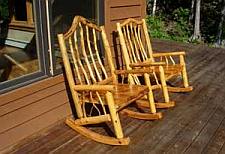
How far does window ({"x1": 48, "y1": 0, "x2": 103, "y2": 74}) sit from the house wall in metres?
0.20

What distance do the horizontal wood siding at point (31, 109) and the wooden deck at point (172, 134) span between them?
8 centimetres

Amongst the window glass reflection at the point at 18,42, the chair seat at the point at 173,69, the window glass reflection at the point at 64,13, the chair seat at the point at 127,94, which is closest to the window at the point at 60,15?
the window glass reflection at the point at 64,13

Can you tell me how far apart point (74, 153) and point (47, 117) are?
55 centimetres

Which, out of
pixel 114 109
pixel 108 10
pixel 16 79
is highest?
Answer: pixel 108 10

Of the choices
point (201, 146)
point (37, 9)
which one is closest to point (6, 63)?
point (37, 9)

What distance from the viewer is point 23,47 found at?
275 centimetres

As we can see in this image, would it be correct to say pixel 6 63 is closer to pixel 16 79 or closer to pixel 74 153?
pixel 16 79

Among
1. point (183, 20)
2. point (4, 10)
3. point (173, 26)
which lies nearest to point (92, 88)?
point (4, 10)

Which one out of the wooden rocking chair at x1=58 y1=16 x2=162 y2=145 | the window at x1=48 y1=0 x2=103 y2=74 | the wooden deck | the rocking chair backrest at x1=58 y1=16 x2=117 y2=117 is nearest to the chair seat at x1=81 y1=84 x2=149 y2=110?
the wooden rocking chair at x1=58 y1=16 x2=162 y2=145

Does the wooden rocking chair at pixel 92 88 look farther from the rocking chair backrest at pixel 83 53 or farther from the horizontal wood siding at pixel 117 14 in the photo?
the horizontal wood siding at pixel 117 14

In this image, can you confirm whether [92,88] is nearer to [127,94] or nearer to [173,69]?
[127,94]

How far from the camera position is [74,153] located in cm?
261

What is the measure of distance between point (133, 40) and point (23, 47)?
1.47 metres

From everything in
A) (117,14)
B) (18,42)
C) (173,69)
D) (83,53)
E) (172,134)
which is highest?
(117,14)
